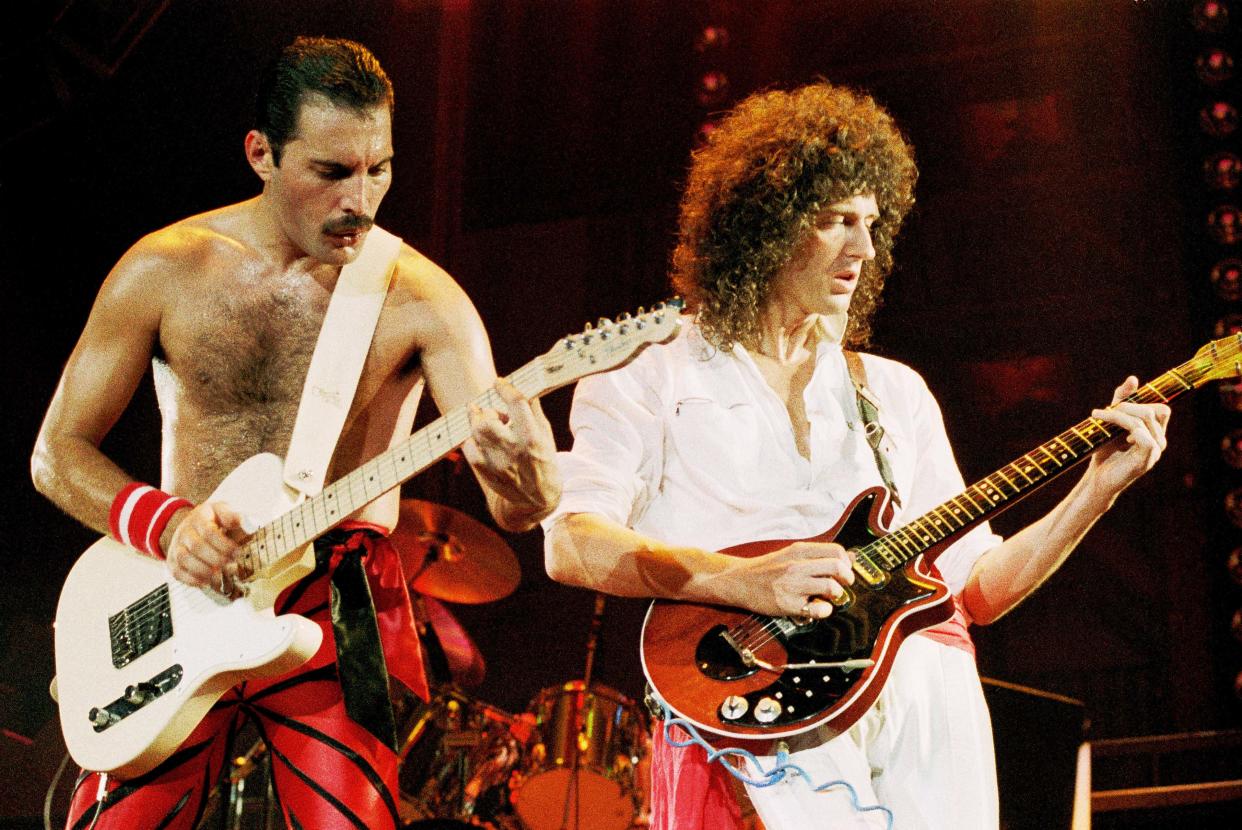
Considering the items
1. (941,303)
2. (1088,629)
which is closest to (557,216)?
(941,303)

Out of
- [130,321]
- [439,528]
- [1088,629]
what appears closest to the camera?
[130,321]

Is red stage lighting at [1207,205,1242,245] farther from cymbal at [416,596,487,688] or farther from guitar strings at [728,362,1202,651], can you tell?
cymbal at [416,596,487,688]

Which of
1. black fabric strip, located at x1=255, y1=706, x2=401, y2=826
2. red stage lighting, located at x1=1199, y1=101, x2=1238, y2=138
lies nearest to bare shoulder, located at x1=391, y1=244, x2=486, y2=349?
black fabric strip, located at x1=255, y1=706, x2=401, y2=826

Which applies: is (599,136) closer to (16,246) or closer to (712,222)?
(16,246)

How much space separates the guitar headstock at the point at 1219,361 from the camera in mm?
2953

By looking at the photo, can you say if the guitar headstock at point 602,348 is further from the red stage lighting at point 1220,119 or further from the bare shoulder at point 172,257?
the red stage lighting at point 1220,119

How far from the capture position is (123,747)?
265cm

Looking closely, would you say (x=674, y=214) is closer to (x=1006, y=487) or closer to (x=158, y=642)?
(x=1006, y=487)

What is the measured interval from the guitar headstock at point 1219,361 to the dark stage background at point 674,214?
2.92 metres

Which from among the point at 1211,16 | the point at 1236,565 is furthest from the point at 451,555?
the point at 1211,16

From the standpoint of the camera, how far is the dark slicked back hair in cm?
321

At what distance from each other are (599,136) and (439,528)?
3.19 m

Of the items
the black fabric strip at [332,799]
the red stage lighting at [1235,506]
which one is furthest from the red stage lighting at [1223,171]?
the black fabric strip at [332,799]

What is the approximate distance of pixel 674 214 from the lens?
796 cm
